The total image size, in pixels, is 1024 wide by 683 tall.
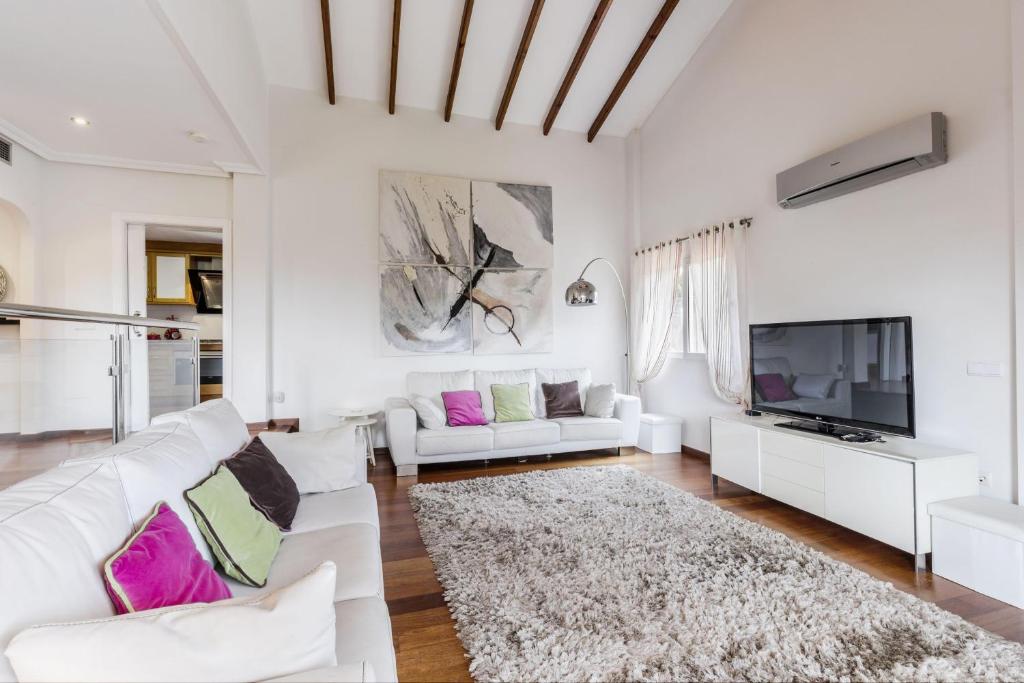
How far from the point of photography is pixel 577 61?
465 centimetres

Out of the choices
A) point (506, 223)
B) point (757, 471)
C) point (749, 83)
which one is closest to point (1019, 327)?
point (757, 471)

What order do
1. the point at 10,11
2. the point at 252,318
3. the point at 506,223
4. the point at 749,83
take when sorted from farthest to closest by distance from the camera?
the point at 506,223 → the point at 252,318 → the point at 749,83 → the point at 10,11

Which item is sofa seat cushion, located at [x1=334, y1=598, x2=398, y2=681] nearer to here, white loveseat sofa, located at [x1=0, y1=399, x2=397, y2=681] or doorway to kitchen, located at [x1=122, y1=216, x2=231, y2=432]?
white loveseat sofa, located at [x1=0, y1=399, x2=397, y2=681]

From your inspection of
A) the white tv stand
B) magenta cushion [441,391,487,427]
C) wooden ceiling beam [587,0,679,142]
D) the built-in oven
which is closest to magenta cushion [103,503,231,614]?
the white tv stand

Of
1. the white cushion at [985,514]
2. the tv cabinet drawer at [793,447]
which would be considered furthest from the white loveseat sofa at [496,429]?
the white cushion at [985,514]

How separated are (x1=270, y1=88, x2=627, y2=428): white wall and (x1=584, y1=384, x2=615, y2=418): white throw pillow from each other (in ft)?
2.42

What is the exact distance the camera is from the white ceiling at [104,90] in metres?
2.45

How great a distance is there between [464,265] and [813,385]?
11.3 ft

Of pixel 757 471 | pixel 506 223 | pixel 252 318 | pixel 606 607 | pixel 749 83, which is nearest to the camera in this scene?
pixel 606 607

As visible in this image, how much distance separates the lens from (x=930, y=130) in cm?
269

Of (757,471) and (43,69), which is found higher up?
(43,69)

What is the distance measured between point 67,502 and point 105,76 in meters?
3.08

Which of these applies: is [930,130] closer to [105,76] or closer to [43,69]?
[105,76]

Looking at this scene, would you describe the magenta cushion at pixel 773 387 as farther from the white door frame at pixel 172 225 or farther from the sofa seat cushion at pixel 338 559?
the white door frame at pixel 172 225
